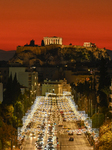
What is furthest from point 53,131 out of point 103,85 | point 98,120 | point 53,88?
point 53,88

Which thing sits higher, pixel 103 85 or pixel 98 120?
pixel 103 85

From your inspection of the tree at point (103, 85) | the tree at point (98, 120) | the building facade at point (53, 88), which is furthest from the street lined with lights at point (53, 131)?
the building facade at point (53, 88)

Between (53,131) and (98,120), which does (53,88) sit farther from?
(98,120)

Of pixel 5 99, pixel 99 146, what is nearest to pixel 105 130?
pixel 99 146

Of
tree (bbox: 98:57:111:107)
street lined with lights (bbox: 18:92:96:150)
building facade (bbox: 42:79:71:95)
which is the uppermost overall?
tree (bbox: 98:57:111:107)

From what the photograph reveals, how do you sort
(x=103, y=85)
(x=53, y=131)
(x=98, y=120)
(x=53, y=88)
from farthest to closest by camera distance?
(x=53, y=88) → (x=103, y=85) → (x=53, y=131) → (x=98, y=120)

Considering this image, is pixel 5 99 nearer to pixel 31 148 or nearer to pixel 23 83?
pixel 31 148

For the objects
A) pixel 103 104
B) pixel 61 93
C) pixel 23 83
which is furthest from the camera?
pixel 61 93

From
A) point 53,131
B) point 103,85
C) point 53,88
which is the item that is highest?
point 103,85

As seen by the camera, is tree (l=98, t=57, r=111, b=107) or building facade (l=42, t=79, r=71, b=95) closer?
tree (l=98, t=57, r=111, b=107)

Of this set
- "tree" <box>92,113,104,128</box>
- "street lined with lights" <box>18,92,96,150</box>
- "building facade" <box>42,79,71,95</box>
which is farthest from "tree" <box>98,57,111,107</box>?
"building facade" <box>42,79,71,95</box>

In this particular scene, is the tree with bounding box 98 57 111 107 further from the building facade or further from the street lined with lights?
the building facade
